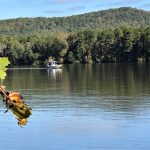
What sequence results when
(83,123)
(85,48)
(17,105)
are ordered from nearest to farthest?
1. (17,105)
2. (83,123)
3. (85,48)

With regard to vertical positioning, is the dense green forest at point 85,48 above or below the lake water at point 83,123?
above

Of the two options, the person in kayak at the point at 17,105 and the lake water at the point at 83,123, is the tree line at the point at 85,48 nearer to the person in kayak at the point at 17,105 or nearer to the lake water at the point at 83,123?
the lake water at the point at 83,123

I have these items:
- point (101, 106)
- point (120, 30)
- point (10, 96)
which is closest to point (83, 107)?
point (101, 106)

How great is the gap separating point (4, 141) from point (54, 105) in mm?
16873

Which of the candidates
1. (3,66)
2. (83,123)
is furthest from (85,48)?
(3,66)

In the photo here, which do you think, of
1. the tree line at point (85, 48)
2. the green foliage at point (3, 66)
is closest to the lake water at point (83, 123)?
the green foliage at point (3, 66)

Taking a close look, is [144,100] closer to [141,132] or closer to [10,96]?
[141,132]

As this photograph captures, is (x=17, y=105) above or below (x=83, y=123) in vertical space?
above

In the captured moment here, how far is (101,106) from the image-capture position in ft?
147

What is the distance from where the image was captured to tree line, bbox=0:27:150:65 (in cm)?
14588

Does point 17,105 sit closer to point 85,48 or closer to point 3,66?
point 3,66

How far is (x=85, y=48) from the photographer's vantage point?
494 ft

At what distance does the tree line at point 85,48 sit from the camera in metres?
146

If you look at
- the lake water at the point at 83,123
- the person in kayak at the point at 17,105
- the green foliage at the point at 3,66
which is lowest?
the lake water at the point at 83,123
